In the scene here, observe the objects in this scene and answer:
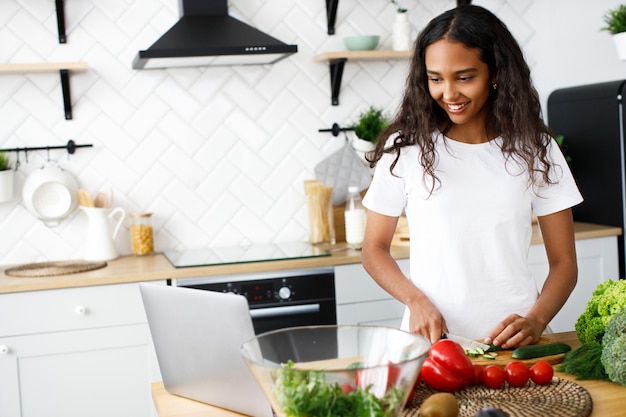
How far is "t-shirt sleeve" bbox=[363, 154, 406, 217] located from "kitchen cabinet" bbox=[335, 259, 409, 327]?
1.10m

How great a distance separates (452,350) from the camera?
156cm

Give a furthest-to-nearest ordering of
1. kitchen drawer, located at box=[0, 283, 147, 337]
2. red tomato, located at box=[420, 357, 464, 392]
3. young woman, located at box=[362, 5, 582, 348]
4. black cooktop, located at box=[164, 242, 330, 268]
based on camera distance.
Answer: black cooktop, located at box=[164, 242, 330, 268]
kitchen drawer, located at box=[0, 283, 147, 337]
young woman, located at box=[362, 5, 582, 348]
red tomato, located at box=[420, 357, 464, 392]

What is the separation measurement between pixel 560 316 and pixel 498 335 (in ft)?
5.80

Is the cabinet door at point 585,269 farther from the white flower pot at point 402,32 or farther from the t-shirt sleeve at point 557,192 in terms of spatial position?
the t-shirt sleeve at point 557,192

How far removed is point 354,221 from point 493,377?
1.95 m

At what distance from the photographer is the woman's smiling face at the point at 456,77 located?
194 centimetres

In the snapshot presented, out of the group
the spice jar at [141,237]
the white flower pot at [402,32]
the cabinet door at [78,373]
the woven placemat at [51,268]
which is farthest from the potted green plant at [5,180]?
the white flower pot at [402,32]

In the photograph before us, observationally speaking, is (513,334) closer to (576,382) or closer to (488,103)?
(576,382)

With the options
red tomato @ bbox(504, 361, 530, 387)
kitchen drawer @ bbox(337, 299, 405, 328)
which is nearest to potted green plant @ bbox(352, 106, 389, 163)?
kitchen drawer @ bbox(337, 299, 405, 328)

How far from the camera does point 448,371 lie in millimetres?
1537

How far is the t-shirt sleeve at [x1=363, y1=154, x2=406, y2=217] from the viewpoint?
82.5 inches

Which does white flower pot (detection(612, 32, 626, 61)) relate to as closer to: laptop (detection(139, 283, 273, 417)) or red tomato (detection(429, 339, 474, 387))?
red tomato (detection(429, 339, 474, 387))

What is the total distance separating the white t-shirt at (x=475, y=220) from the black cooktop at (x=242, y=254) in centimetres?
114

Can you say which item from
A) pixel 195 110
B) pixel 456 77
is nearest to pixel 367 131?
pixel 195 110
